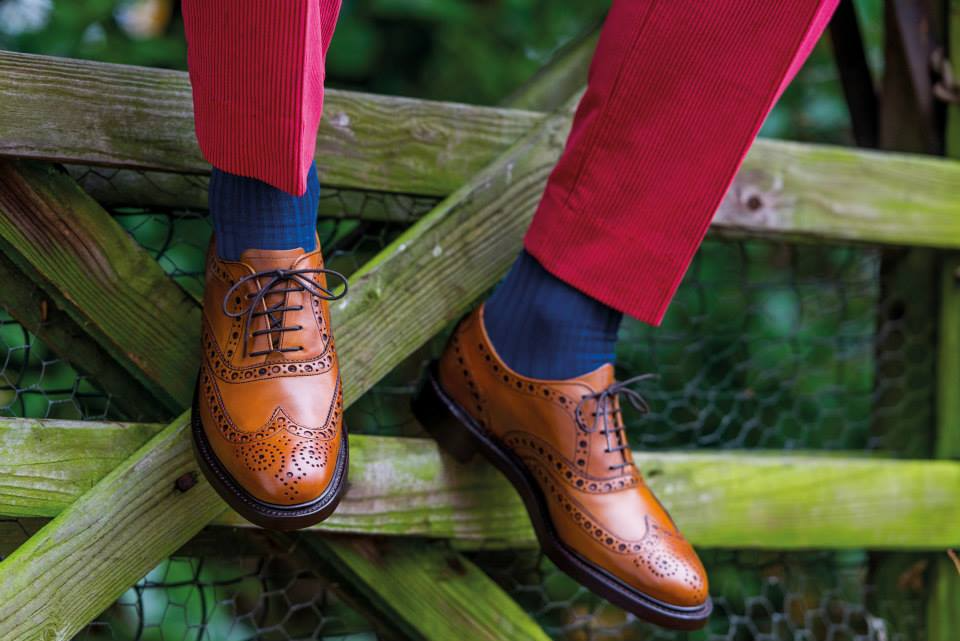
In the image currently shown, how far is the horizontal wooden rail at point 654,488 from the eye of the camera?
36.3 inches

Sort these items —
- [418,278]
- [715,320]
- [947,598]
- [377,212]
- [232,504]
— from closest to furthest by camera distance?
[232,504], [418,278], [377,212], [947,598], [715,320]

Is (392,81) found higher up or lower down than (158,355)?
lower down

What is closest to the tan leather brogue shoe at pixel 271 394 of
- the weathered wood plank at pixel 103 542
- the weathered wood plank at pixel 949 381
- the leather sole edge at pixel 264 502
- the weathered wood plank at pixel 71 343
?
the leather sole edge at pixel 264 502

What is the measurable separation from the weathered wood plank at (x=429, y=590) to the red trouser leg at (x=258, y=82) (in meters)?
0.50

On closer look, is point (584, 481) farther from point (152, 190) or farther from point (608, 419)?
point (152, 190)

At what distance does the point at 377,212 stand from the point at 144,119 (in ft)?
1.08

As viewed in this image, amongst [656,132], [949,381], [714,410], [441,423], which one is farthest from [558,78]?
[949,381]

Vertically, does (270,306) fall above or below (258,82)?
below

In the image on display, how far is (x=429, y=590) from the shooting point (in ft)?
3.59

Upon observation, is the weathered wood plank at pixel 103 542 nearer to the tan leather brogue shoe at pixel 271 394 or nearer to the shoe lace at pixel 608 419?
the tan leather brogue shoe at pixel 271 394

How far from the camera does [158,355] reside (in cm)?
97

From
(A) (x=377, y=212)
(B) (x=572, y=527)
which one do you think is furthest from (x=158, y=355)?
(B) (x=572, y=527)

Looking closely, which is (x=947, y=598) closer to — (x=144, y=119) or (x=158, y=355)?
(x=158, y=355)

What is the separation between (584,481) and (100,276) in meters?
0.55
